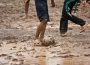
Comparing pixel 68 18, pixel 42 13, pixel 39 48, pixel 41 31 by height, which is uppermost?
pixel 42 13

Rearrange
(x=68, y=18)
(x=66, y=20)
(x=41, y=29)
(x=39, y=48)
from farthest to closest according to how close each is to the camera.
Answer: (x=66, y=20), (x=68, y=18), (x=41, y=29), (x=39, y=48)

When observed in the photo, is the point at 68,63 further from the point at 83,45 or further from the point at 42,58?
the point at 83,45

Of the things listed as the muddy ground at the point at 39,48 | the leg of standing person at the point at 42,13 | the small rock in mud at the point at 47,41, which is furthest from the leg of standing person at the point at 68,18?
the small rock in mud at the point at 47,41

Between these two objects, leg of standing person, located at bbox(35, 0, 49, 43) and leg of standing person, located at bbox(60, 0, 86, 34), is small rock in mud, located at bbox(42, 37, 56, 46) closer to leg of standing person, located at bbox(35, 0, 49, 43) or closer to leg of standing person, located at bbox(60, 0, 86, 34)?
leg of standing person, located at bbox(35, 0, 49, 43)

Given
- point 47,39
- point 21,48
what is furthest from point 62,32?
point 21,48

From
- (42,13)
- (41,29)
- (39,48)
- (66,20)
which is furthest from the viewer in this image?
(66,20)

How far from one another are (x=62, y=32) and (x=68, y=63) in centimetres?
295

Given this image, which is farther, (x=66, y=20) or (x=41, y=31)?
(x=66, y=20)

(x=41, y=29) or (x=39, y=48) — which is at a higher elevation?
(x=41, y=29)

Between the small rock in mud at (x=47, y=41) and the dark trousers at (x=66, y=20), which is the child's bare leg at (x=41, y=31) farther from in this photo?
the dark trousers at (x=66, y=20)

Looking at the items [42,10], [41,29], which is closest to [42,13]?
[42,10]

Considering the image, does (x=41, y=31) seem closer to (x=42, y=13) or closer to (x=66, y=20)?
(x=42, y=13)

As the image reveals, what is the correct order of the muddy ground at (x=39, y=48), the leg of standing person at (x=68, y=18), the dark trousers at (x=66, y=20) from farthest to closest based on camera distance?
the dark trousers at (x=66, y=20), the leg of standing person at (x=68, y=18), the muddy ground at (x=39, y=48)

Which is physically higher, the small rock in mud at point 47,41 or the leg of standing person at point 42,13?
the leg of standing person at point 42,13
